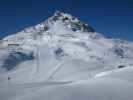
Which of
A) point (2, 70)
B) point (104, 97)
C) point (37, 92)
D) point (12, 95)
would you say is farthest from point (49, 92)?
point (2, 70)

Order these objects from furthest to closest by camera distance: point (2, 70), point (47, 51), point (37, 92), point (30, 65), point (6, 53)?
point (47, 51)
point (6, 53)
point (30, 65)
point (2, 70)
point (37, 92)

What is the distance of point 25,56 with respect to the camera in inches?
6294

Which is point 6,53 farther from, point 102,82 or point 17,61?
point 102,82

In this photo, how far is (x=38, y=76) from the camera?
11306cm

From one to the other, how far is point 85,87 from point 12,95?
6.59 meters

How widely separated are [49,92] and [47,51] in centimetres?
15440

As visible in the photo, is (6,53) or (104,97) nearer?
(104,97)

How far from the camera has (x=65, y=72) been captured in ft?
357

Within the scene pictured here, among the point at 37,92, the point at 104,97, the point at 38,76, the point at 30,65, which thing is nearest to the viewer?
the point at 104,97

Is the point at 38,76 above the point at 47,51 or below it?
below

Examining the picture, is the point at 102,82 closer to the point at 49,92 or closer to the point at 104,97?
the point at 104,97

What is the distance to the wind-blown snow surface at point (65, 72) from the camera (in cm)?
2038

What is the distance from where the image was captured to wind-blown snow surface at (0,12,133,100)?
66.8ft

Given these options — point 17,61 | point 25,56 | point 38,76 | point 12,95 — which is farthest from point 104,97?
point 25,56
